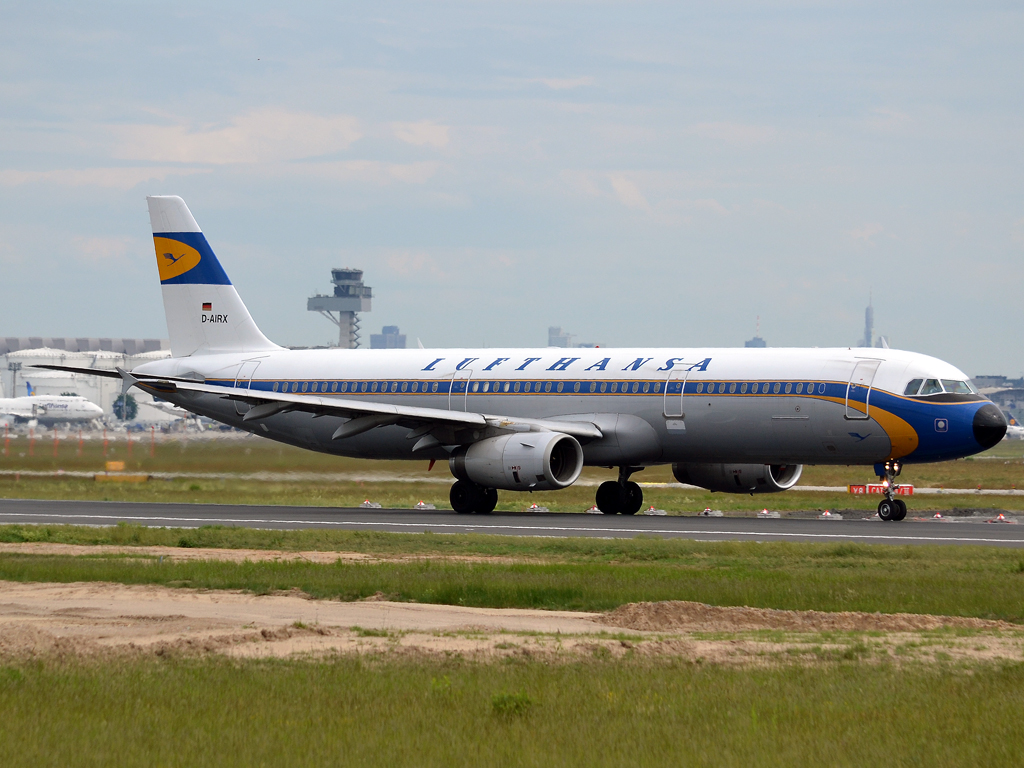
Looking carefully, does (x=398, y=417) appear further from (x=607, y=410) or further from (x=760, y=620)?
(x=760, y=620)

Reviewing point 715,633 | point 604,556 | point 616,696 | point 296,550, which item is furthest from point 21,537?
point 616,696

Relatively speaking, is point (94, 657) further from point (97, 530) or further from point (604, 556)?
point (97, 530)

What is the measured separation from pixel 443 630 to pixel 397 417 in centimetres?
1922

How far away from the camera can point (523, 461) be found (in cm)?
3108

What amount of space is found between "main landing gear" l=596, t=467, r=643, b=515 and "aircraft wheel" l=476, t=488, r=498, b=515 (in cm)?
285

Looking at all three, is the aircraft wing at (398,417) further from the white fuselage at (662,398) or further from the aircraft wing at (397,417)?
the white fuselage at (662,398)

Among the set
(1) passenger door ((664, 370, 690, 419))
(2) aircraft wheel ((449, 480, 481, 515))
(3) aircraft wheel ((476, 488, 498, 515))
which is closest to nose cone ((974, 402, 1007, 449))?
(1) passenger door ((664, 370, 690, 419))

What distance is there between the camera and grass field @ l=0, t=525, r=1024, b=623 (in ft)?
53.7

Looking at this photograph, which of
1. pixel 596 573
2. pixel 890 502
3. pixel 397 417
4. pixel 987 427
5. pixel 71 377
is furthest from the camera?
pixel 71 377

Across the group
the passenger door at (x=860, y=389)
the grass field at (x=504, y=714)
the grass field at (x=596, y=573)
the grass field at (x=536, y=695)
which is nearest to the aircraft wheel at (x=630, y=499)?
the passenger door at (x=860, y=389)

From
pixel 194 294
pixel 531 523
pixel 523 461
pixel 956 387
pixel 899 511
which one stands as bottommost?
pixel 531 523

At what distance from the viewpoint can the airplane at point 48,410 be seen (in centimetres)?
12406

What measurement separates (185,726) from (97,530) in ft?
57.5

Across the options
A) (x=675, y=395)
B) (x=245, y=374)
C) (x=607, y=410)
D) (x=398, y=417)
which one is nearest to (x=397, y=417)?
(x=398, y=417)
